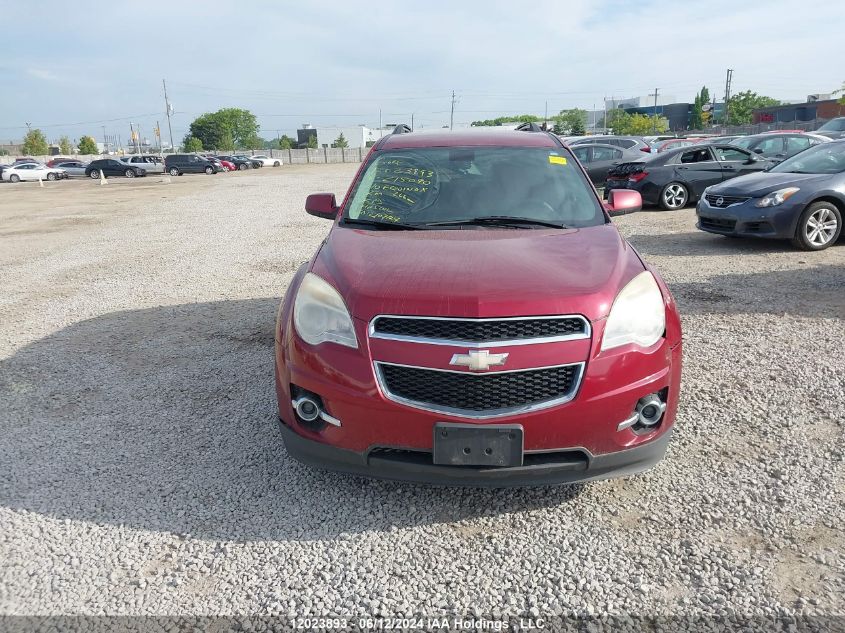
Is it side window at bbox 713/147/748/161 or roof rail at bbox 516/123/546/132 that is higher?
roof rail at bbox 516/123/546/132

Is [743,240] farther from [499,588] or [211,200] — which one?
[211,200]

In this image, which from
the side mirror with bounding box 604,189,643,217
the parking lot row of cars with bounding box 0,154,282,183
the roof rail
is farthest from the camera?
the parking lot row of cars with bounding box 0,154,282,183

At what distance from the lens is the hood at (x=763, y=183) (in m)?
8.61

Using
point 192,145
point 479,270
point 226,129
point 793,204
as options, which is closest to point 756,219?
point 793,204

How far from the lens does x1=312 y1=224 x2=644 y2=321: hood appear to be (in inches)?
107

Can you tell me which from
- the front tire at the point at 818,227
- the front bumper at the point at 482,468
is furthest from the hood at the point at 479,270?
the front tire at the point at 818,227

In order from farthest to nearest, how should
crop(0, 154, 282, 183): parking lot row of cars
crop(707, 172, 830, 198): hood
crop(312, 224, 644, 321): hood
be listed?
1. crop(0, 154, 282, 183): parking lot row of cars
2. crop(707, 172, 830, 198): hood
3. crop(312, 224, 644, 321): hood

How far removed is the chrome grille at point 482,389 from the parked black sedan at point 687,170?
1148 centimetres

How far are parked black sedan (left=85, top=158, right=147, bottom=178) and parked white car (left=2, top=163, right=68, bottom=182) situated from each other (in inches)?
119

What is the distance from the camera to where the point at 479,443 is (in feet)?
8.65

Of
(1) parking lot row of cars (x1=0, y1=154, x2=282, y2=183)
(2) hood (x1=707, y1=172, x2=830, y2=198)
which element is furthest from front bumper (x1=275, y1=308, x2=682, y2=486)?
(1) parking lot row of cars (x1=0, y1=154, x2=282, y2=183)

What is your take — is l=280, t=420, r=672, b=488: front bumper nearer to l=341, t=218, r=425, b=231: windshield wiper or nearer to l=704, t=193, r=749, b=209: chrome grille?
l=341, t=218, r=425, b=231: windshield wiper

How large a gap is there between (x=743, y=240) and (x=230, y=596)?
9.57 metres

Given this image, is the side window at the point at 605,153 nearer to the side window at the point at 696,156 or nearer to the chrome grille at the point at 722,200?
the side window at the point at 696,156
